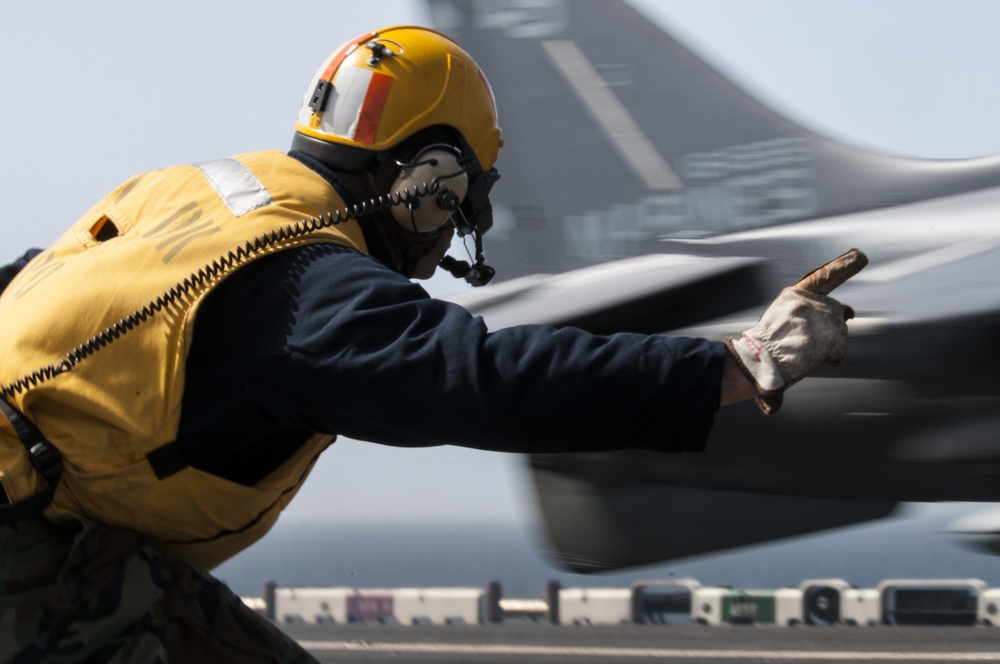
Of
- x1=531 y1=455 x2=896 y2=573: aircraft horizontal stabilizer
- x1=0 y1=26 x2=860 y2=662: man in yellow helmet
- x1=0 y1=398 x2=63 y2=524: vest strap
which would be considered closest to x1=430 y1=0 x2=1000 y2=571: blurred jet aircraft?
x1=531 y1=455 x2=896 y2=573: aircraft horizontal stabilizer

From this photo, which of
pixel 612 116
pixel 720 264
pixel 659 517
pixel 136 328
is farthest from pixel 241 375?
pixel 612 116

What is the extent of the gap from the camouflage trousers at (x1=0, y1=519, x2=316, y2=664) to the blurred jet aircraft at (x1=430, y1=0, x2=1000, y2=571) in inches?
109

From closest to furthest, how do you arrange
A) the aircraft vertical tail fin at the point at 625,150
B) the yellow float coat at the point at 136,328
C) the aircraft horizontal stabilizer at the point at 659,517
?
the yellow float coat at the point at 136,328, the aircraft horizontal stabilizer at the point at 659,517, the aircraft vertical tail fin at the point at 625,150

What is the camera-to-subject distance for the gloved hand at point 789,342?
126 centimetres

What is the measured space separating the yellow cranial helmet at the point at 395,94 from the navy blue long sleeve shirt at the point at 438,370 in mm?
400

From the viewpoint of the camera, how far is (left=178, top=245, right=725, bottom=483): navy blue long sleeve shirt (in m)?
1.25

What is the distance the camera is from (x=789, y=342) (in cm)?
126

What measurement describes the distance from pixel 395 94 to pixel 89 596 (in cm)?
85

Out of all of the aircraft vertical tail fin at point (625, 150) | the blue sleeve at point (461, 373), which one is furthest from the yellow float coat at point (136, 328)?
the aircraft vertical tail fin at point (625, 150)

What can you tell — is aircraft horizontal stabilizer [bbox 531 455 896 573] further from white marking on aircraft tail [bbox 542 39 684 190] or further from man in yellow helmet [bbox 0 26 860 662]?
man in yellow helmet [bbox 0 26 860 662]

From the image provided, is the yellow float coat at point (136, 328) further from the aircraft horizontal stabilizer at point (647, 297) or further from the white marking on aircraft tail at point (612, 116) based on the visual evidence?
the white marking on aircraft tail at point (612, 116)

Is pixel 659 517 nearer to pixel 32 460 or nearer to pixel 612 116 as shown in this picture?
pixel 612 116

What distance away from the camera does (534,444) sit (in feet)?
4.23

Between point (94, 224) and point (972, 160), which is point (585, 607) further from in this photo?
point (94, 224)
